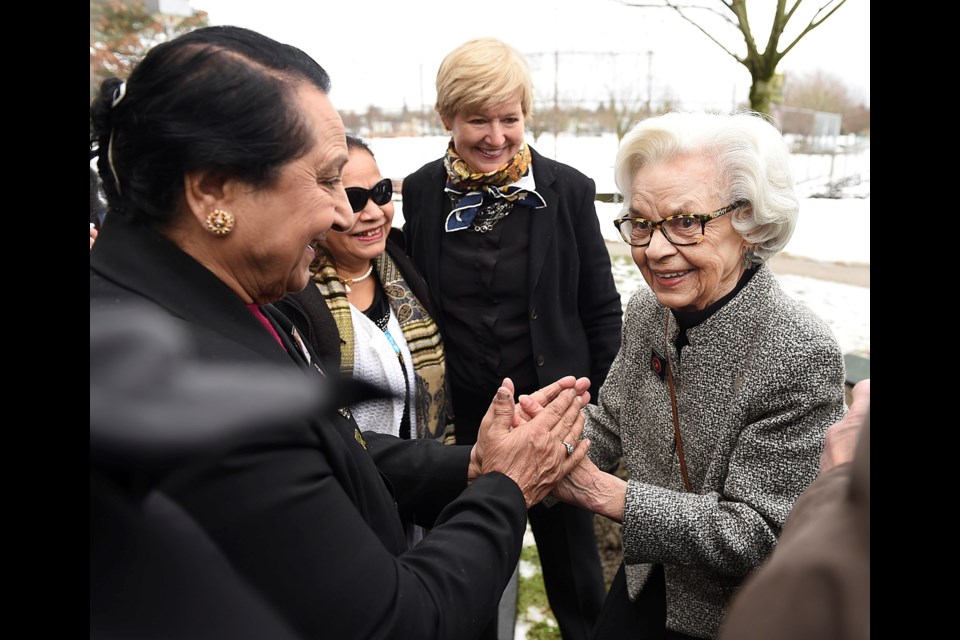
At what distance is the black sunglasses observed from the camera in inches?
102

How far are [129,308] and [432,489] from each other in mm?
Answer: 1145

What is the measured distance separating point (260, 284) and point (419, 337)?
1.38m

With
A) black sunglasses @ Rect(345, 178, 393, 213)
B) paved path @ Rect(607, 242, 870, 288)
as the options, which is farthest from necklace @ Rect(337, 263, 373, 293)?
paved path @ Rect(607, 242, 870, 288)

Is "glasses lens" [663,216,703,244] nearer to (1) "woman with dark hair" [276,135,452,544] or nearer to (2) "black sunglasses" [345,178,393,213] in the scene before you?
(1) "woman with dark hair" [276,135,452,544]

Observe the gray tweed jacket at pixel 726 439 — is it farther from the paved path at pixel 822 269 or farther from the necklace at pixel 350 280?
the paved path at pixel 822 269

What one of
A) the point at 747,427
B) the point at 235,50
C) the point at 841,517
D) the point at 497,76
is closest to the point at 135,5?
the point at 497,76

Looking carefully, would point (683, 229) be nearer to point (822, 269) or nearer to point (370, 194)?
point (370, 194)

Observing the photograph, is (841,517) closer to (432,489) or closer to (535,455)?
(535,455)

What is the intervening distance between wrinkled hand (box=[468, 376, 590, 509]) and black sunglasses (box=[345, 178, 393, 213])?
104 centimetres

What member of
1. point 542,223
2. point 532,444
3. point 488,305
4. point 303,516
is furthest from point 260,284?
point 542,223

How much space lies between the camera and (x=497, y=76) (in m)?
2.93

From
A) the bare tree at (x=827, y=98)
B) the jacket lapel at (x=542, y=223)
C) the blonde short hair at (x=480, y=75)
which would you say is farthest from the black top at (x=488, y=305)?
the bare tree at (x=827, y=98)

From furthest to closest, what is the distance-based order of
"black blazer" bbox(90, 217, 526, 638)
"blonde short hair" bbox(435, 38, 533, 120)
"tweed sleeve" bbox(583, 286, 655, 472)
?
"blonde short hair" bbox(435, 38, 533, 120), "tweed sleeve" bbox(583, 286, 655, 472), "black blazer" bbox(90, 217, 526, 638)
